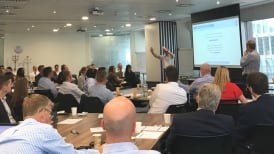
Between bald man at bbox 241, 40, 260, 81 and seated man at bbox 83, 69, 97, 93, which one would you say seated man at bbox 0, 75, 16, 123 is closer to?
seated man at bbox 83, 69, 97, 93

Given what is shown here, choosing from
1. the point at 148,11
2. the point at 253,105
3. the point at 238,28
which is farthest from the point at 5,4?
the point at 253,105

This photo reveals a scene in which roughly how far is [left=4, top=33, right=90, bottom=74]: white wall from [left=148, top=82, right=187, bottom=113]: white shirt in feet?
47.0

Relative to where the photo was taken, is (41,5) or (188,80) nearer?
(41,5)

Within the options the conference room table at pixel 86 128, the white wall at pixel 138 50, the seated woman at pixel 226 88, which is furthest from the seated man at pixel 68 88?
the white wall at pixel 138 50

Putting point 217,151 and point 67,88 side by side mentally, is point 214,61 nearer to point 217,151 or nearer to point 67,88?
point 67,88

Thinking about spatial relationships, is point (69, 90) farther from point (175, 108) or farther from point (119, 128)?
point (119, 128)

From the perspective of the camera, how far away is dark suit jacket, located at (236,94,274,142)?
291 centimetres

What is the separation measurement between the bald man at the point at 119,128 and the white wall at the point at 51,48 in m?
16.7

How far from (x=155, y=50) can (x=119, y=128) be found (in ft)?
41.5

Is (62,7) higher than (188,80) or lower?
higher

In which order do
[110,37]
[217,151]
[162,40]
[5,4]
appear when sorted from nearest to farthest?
[217,151] < [5,4] < [162,40] < [110,37]

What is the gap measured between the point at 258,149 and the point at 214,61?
8273 mm

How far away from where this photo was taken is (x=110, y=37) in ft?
63.7

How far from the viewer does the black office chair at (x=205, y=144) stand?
99.1 inches
